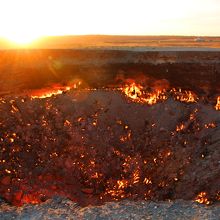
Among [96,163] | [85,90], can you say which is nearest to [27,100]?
[85,90]

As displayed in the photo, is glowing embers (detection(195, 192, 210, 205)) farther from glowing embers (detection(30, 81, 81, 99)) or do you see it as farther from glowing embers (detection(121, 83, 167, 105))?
glowing embers (detection(30, 81, 81, 99))

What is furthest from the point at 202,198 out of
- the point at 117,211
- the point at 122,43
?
the point at 122,43

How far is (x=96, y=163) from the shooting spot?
14523 mm

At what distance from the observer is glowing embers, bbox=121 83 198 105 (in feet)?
52.4

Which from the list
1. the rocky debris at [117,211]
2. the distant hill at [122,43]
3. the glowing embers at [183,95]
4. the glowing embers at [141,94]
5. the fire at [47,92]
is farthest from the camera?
the distant hill at [122,43]

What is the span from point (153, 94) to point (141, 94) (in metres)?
0.44

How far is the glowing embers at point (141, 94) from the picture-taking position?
633 inches

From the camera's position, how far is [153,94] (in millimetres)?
16172

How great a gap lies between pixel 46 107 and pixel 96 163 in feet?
9.30

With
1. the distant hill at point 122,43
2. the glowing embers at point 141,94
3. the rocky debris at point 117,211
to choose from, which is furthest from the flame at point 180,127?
the distant hill at point 122,43

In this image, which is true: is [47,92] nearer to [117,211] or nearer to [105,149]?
[105,149]

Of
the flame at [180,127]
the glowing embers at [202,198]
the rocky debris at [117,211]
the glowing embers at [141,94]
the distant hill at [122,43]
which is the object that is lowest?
the glowing embers at [202,198]

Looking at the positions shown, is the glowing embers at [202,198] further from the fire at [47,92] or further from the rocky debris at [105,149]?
the fire at [47,92]

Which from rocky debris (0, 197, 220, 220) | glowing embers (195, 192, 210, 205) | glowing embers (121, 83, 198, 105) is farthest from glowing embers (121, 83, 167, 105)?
rocky debris (0, 197, 220, 220)
